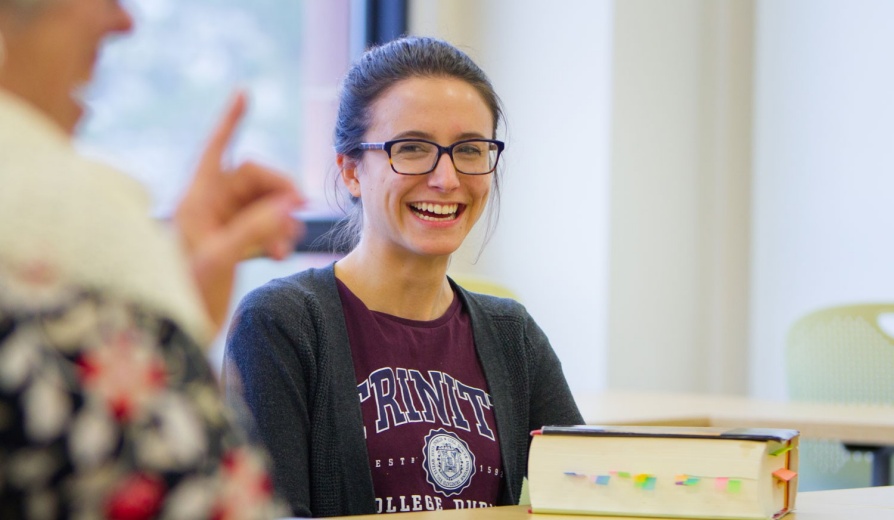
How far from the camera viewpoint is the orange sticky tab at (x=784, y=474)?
1.30m

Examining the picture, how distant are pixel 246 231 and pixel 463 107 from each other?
1223mm

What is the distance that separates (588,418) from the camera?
2227 millimetres

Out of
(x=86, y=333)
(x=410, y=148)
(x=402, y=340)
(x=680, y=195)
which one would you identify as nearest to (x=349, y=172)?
(x=410, y=148)

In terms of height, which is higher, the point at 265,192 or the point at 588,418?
the point at 265,192

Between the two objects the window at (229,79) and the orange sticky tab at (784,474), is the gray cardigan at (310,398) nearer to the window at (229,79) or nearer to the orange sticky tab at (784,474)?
the orange sticky tab at (784,474)

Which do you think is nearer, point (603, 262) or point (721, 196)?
point (603, 262)

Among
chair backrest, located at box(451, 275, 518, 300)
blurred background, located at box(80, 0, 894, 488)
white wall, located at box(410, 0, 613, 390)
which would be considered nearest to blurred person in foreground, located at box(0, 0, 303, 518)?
chair backrest, located at box(451, 275, 518, 300)

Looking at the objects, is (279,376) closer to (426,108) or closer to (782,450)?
(426,108)

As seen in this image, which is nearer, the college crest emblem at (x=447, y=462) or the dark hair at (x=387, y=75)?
the college crest emblem at (x=447, y=462)

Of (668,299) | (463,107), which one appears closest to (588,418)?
(463,107)

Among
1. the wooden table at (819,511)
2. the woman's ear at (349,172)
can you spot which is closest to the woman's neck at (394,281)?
the woman's ear at (349,172)

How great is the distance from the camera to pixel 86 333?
47cm

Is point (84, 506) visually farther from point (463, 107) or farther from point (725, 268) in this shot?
point (725, 268)

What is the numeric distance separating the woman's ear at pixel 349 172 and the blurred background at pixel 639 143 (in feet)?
4.87
